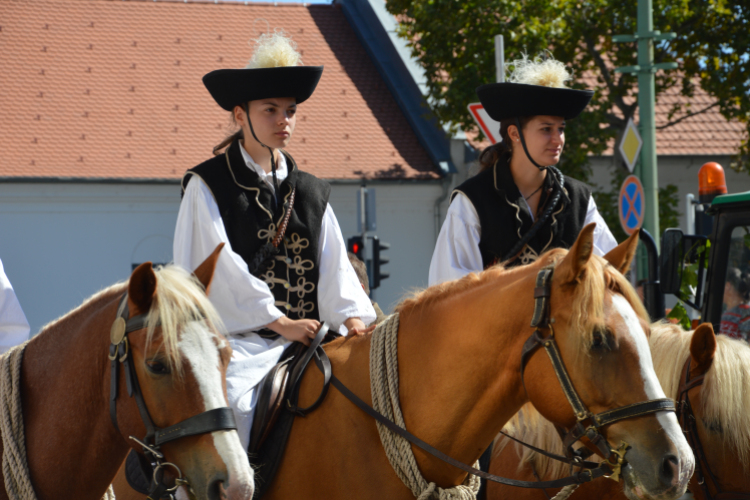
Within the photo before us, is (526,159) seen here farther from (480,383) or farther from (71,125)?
(71,125)

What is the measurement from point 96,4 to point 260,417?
18762 millimetres

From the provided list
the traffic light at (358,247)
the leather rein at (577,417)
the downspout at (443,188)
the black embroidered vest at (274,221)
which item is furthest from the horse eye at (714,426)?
the downspout at (443,188)

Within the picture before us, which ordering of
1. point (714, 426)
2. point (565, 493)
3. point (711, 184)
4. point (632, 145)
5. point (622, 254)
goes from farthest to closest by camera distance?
point (632, 145)
point (711, 184)
point (714, 426)
point (565, 493)
point (622, 254)

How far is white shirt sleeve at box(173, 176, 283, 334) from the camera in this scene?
3.41 meters

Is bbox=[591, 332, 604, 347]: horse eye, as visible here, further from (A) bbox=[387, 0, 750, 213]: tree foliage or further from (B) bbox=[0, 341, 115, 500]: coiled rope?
(A) bbox=[387, 0, 750, 213]: tree foliage

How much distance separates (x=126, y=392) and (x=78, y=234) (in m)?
14.8

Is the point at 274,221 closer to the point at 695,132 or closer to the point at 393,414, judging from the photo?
the point at 393,414

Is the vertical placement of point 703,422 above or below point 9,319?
below

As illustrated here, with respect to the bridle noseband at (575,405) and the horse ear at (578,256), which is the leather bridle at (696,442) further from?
the horse ear at (578,256)

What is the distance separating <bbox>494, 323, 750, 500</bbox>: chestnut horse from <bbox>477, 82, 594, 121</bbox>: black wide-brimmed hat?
3.62 ft

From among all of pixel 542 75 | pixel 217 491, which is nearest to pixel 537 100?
pixel 542 75

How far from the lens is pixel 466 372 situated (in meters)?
2.77

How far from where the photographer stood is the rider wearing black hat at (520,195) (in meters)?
3.70

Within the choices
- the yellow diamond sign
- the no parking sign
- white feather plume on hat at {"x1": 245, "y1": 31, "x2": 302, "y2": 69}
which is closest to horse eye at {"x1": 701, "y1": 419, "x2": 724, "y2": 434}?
white feather plume on hat at {"x1": 245, "y1": 31, "x2": 302, "y2": 69}
